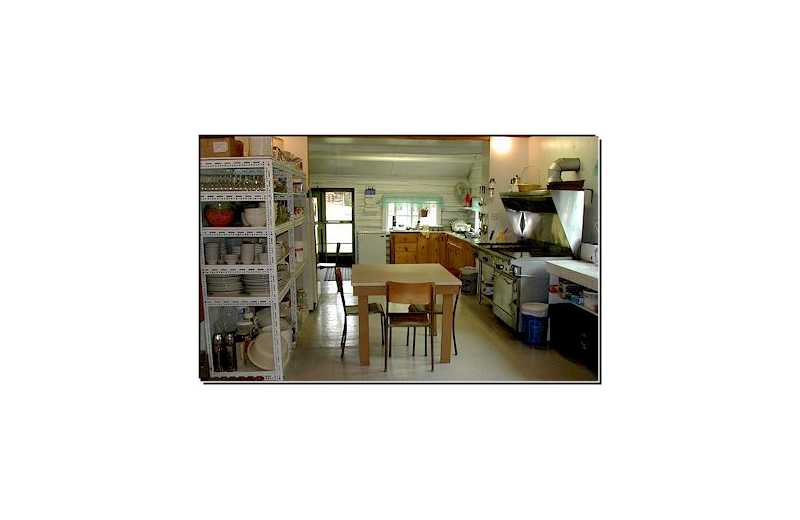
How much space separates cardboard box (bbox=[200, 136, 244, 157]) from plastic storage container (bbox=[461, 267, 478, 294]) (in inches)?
169

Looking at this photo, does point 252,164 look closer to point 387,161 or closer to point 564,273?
point 564,273

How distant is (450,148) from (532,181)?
2503 millimetres

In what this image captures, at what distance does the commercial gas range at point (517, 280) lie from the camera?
4695 millimetres

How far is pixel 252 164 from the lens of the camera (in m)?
3.29

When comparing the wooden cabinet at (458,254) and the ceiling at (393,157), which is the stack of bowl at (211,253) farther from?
the ceiling at (393,157)

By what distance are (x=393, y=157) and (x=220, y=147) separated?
6075 millimetres

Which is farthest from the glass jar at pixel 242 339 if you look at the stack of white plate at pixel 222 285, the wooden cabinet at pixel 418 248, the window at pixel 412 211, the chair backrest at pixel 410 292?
the window at pixel 412 211

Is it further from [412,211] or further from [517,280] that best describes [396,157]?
[517,280]

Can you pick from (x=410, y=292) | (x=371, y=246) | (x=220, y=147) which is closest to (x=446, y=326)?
(x=410, y=292)

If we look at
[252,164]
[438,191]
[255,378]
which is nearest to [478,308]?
[255,378]

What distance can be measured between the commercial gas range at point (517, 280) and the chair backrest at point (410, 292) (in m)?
1.35

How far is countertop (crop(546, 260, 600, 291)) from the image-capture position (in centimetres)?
383

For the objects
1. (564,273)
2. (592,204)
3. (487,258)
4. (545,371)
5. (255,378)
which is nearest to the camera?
(255,378)

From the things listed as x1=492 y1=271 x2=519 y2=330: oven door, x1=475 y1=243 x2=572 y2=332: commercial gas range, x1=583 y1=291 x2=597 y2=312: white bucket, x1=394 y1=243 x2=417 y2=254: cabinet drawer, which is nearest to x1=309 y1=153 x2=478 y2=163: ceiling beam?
x1=394 y1=243 x2=417 y2=254: cabinet drawer
